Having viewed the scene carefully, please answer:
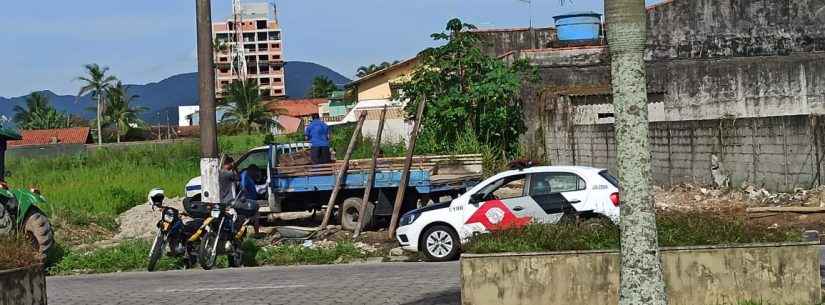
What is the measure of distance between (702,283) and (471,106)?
2066 cm

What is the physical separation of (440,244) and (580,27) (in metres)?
18.4

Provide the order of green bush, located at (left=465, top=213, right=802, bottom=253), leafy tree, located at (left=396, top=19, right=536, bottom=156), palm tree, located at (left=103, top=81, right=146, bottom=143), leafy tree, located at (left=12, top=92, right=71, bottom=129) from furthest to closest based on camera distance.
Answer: leafy tree, located at (left=12, top=92, right=71, bottom=129) → palm tree, located at (left=103, top=81, right=146, bottom=143) → leafy tree, located at (left=396, top=19, right=536, bottom=156) → green bush, located at (left=465, top=213, right=802, bottom=253)

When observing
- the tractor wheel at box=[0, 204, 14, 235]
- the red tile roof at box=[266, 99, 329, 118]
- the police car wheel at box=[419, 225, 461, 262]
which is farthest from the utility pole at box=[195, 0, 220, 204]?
the red tile roof at box=[266, 99, 329, 118]

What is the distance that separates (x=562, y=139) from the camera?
29266mm

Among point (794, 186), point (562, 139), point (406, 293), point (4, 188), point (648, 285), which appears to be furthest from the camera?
point (562, 139)

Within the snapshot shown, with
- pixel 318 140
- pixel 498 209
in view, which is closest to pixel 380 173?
pixel 318 140

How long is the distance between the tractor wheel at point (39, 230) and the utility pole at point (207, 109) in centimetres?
254

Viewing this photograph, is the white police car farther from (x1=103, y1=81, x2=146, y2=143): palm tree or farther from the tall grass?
(x1=103, y1=81, x2=146, y2=143): palm tree

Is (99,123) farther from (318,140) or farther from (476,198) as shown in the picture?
(476,198)

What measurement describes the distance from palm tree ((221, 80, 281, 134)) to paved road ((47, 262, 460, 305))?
7658 cm

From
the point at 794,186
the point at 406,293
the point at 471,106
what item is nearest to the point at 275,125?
the point at 471,106

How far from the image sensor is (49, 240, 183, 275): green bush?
18172mm

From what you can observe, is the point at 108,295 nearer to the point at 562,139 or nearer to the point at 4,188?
the point at 4,188

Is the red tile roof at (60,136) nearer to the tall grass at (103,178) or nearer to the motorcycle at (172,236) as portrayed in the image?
the tall grass at (103,178)
